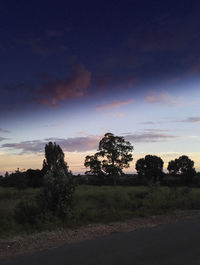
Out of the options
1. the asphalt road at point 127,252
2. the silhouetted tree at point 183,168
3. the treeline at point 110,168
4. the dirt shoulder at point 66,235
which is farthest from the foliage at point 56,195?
the silhouetted tree at point 183,168

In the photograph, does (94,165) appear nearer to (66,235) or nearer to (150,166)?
(150,166)

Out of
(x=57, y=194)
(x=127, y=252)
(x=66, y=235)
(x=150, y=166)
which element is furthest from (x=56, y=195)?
(x=150, y=166)

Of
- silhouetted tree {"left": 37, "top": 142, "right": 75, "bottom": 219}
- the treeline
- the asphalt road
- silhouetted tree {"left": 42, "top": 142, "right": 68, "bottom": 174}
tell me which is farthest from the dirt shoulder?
silhouetted tree {"left": 42, "top": 142, "right": 68, "bottom": 174}

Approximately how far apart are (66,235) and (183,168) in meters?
65.1

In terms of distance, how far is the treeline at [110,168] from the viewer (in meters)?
52.5

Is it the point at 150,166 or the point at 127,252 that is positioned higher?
the point at 150,166

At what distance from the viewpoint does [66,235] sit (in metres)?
9.35

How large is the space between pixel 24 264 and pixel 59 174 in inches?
278

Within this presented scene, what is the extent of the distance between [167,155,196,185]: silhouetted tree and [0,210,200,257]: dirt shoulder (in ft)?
180

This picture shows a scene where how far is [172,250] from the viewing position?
7.09 m

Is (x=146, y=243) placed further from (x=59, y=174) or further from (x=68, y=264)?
(x=59, y=174)

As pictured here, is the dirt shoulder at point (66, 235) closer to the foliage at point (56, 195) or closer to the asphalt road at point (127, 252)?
the asphalt road at point (127, 252)

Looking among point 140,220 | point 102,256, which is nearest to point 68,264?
point 102,256

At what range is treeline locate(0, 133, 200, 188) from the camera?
52.5 m
